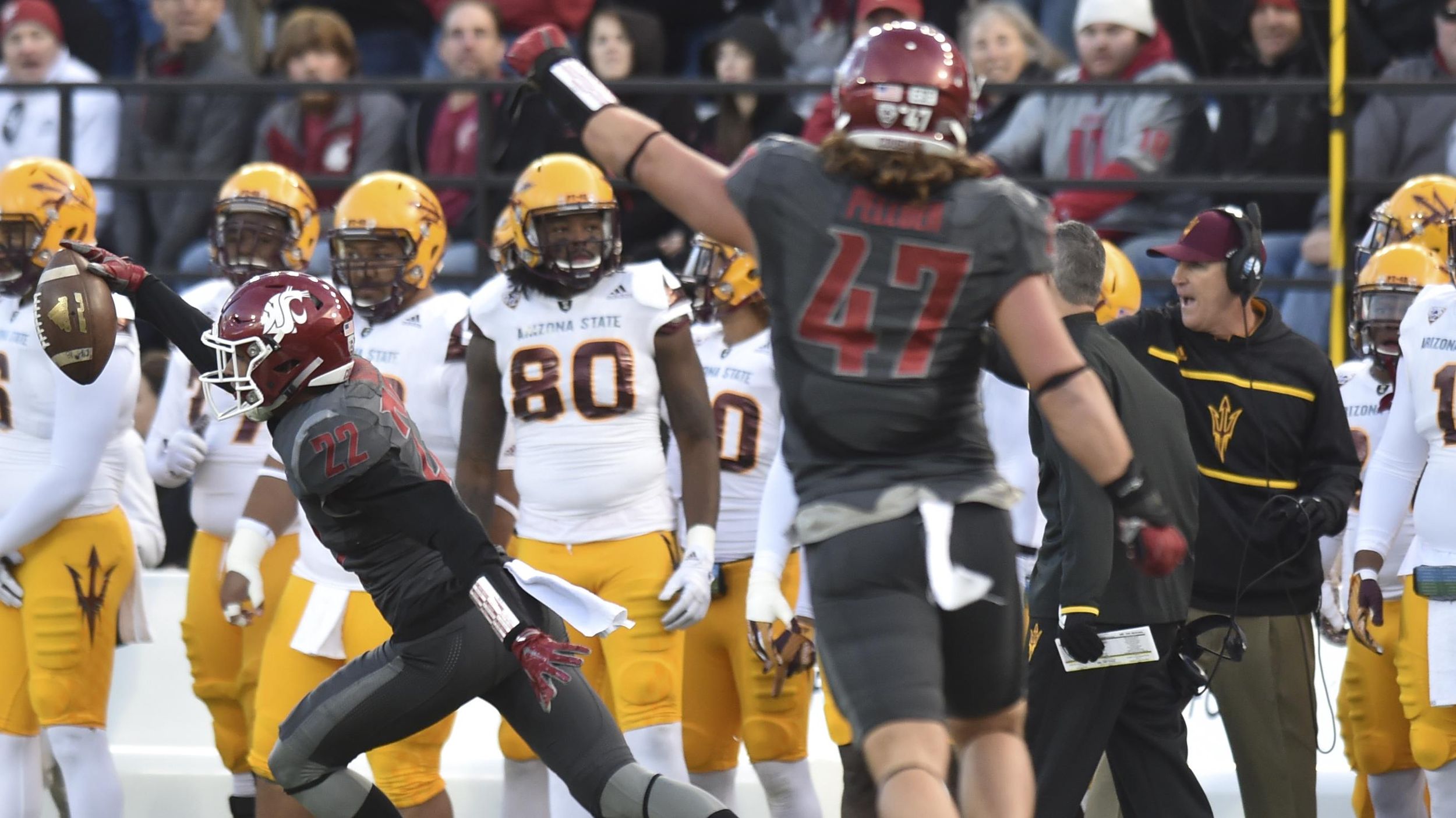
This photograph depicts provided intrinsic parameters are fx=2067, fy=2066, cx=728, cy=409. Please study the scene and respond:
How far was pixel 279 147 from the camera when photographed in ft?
27.9

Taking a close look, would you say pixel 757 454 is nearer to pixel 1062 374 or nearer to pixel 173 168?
pixel 1062 374

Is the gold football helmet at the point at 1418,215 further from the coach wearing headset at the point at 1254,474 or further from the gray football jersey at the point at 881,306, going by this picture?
the gray football jersey at the point at 881,306

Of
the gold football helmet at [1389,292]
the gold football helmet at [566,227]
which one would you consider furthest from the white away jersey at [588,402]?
the gold football helmet at [1389,292]

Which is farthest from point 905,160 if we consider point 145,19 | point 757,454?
point 145,19

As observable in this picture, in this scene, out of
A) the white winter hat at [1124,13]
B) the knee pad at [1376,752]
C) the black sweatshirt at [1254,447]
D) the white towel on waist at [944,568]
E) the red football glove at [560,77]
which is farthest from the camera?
the white winter hat at [1124,13]

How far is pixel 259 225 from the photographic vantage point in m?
6.40

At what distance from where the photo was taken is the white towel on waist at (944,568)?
3469mm

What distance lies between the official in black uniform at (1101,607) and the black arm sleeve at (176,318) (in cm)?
182

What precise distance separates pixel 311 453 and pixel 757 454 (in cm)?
195

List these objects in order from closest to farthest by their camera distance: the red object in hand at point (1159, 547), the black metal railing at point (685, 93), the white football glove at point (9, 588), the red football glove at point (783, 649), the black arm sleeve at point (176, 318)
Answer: the red object in hand at point (1159, 547), the black arm sleeve at point (176, 318), the red football glove at point (783, 649), the white football glove at point (9, 588), the black metal railing at point (685, 93)

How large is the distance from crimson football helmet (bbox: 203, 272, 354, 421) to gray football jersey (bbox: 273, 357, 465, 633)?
0.18ft

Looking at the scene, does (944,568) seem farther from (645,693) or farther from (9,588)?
(9,588)

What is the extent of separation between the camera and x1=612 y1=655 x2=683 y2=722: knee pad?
5.46m

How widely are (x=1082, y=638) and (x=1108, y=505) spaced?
0.30 meters
